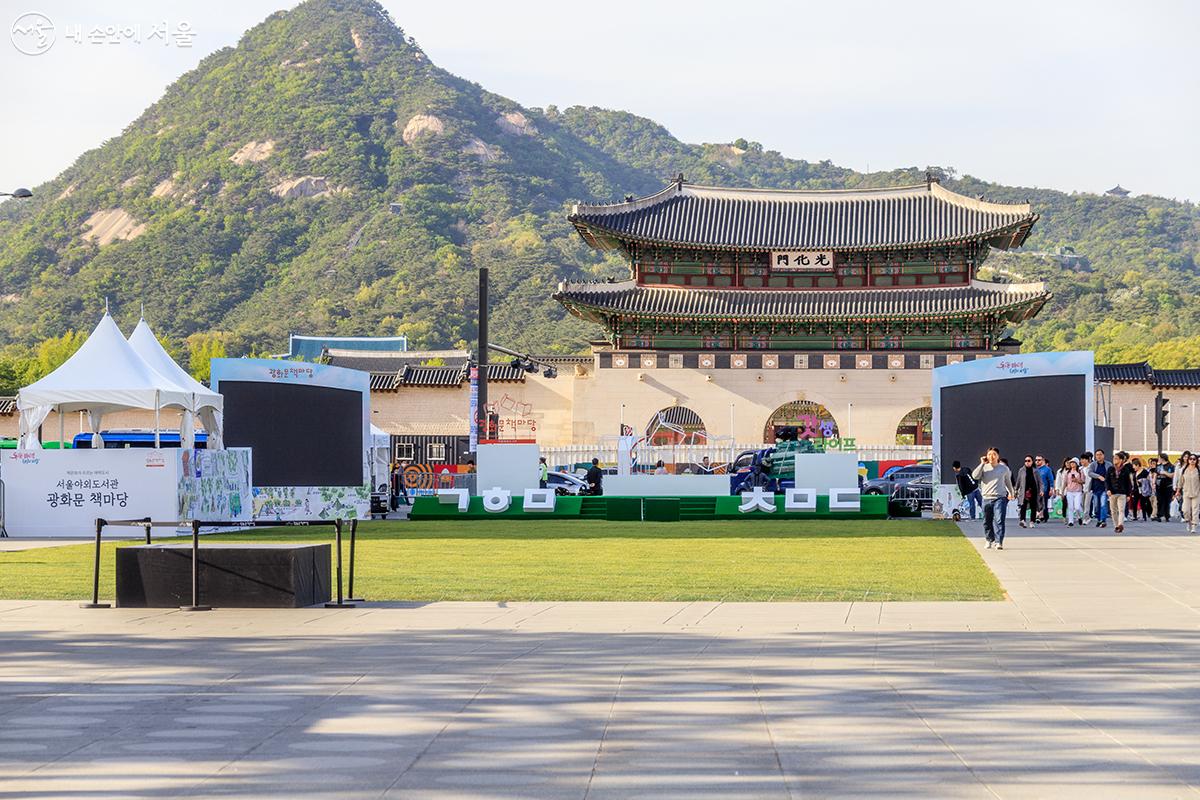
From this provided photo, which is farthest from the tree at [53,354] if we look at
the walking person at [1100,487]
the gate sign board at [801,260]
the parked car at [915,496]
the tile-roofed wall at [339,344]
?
the walking person at [1100,487]

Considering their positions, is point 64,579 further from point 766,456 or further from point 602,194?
point 602,194

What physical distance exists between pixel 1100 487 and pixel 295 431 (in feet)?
59.1

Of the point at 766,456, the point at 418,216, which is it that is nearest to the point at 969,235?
the point at 766,456

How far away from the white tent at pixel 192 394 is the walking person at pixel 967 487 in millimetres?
16174

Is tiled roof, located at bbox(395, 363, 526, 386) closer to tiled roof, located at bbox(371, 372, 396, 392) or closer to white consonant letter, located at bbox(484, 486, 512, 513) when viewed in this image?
tiled roof, located at bbox(371, 372, 396, 392)

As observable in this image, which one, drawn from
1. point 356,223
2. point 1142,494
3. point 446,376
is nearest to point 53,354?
point 356,223

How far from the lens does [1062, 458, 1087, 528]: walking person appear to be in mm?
31109

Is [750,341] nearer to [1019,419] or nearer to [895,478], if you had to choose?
[895,478]

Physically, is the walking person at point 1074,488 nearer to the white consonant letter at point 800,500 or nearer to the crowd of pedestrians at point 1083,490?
the crowd of pedestrians at point 1083,490

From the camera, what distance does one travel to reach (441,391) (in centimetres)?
6206

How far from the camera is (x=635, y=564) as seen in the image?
818 inches

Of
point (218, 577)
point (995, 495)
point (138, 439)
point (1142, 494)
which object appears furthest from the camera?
point (138, 439)

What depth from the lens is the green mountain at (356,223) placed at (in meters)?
113

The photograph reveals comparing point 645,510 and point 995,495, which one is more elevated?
point 995,495
